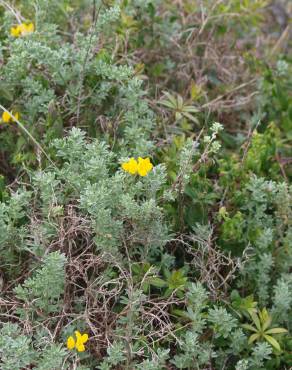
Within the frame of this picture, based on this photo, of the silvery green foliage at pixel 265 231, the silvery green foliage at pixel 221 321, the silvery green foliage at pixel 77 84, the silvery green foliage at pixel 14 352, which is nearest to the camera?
the silvery green foliage at pixel 14 352

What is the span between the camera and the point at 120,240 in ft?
8.80

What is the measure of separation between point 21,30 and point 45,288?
146 centimetres

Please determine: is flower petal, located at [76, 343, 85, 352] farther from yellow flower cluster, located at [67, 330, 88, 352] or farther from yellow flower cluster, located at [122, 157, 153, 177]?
yellow flower cluster, located at [122, 157, 153, 177]

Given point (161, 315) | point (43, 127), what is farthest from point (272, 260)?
point (43, 127)

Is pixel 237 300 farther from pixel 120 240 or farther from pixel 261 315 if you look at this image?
pixel 120 240

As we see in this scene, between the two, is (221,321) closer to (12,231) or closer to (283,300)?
(283,300)

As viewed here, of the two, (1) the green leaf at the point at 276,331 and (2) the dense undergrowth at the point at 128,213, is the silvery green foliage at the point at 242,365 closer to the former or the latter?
(2) the dense undergrowth at the point at 128,213

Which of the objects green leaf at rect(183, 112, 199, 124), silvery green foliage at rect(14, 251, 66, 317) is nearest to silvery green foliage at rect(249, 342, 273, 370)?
silvery green foliage at rect(14, 251, 66, 317)

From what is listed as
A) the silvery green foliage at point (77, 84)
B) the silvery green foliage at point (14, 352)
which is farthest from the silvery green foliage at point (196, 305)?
the silvery green foliage at point (77, 84)

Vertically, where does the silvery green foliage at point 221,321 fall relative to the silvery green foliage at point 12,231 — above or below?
below

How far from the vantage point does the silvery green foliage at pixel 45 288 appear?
2.45 m

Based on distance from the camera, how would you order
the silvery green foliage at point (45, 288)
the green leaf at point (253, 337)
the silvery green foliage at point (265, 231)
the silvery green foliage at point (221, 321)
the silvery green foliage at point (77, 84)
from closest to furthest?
the silvery green foliage at point (45, 288), the silvery green foliage at point (221, 321), the green leaf at point (253, 337), the silvery green foliage at point (265, 231), the silvery green foliage at point (77, 84)

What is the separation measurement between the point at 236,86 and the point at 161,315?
6.01ft

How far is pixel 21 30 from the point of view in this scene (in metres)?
3.37
